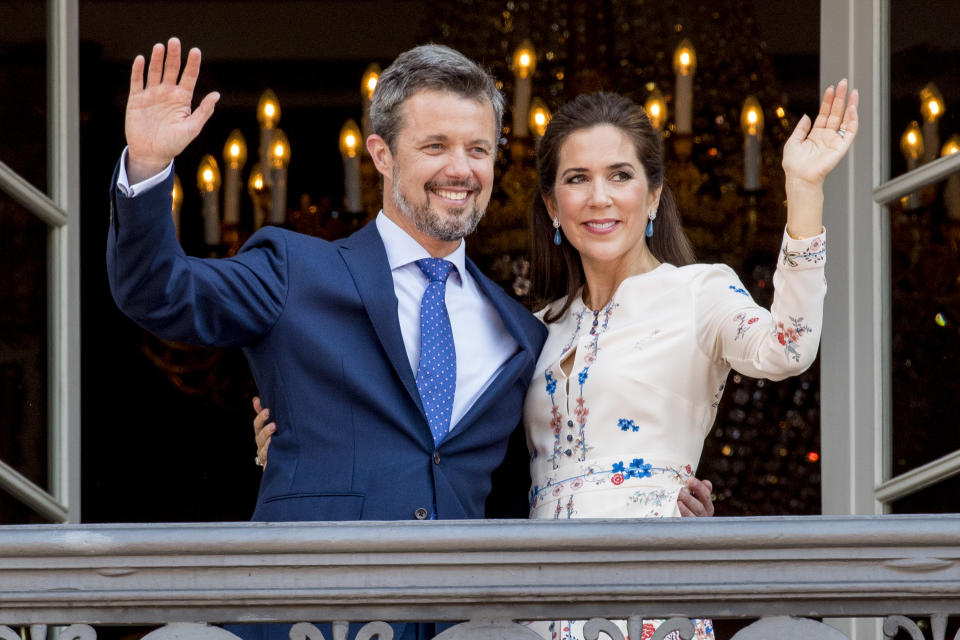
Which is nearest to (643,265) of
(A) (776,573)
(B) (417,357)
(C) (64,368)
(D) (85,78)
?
(B) (417,357)

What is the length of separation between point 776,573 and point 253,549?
0.57 m

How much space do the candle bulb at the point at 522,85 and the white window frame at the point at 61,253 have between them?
1810 millimetres

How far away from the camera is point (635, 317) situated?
93.3 inches

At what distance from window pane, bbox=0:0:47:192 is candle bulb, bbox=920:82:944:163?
5.65 feet

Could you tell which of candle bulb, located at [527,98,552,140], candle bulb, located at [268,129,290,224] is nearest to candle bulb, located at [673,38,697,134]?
candle bulb, located at [527,98,552,140]

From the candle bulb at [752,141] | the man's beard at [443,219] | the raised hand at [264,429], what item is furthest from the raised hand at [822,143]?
the candle bulb at [752,141]

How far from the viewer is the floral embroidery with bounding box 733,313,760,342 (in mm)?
2170

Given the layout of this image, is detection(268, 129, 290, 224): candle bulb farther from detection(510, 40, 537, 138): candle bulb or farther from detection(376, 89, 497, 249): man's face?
detection(376, 89, 497, 249): man's face

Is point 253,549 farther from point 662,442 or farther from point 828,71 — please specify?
point 828,71

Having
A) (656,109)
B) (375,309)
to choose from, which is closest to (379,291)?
(375,309)

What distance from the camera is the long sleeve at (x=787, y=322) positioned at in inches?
80.4

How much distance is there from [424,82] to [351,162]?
2.14 m

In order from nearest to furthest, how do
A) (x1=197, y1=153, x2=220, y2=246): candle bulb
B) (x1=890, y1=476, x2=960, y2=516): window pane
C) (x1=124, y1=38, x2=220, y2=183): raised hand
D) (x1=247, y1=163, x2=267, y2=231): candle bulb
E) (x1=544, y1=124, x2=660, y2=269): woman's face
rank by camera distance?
(x1=124, y1=38, x2=220, y2=183): raised hand
(x1=544, y1=124, x2=660, y2=269): woman's face
(x1=890, y1=476, x2=960, y2=516): window pane
(x1=197, y1=153, x2=220, y2=246): candle bulb
(x1=247, y1=163, x2=267, y2=231): candle bulb

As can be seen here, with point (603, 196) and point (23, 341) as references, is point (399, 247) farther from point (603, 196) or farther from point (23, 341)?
point (23, 341)
